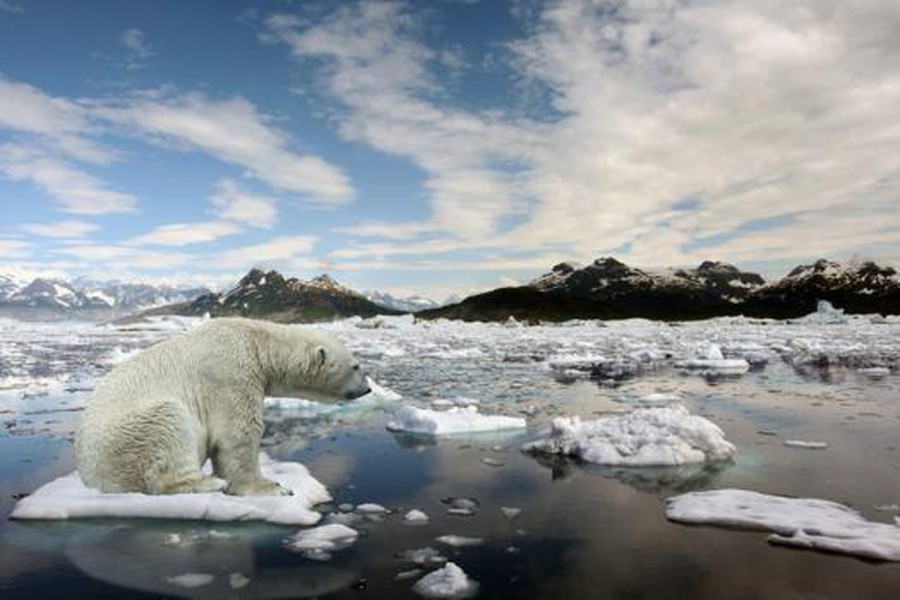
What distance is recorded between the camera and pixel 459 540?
18.0 feet

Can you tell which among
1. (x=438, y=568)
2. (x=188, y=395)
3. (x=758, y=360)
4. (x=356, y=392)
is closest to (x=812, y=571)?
(x=438, y=568)

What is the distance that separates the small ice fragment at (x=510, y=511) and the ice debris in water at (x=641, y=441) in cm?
231

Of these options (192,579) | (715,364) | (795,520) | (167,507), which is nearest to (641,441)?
(795,520)

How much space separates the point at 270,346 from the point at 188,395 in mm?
883

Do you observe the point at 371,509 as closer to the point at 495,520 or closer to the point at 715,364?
the point at 495,520

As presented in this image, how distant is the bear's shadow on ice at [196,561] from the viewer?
4.55 metres

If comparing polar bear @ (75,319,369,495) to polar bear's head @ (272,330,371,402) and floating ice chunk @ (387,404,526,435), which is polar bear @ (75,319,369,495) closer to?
polar bear's head @ (272,330,371,402)

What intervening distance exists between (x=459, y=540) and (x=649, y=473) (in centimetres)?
321

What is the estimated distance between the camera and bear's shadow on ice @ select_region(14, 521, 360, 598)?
179 inches

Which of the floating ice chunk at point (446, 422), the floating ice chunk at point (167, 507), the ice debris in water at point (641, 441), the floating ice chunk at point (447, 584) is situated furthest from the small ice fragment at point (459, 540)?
the floating ice chunk at point (446, 422)

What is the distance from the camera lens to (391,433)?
35.0 ft

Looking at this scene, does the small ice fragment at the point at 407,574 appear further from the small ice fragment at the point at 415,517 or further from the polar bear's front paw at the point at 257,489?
the polar bear's front paw at the point at 257,489

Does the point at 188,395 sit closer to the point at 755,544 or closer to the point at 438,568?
the point at 438,568

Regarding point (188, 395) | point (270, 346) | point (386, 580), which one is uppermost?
point (270, 346)
